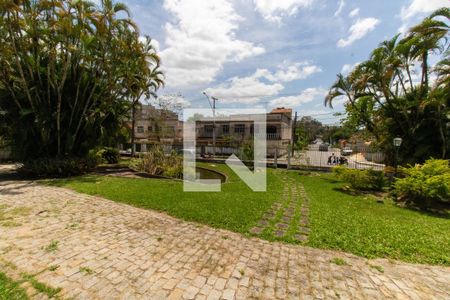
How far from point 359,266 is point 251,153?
13.2 meters

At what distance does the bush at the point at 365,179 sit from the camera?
952 centimetres

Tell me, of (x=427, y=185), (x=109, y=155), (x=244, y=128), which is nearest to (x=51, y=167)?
(x=109, y=155)

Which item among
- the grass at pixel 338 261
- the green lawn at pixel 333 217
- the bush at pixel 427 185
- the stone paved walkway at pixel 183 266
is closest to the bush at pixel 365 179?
the green lawn at pixel 333 217

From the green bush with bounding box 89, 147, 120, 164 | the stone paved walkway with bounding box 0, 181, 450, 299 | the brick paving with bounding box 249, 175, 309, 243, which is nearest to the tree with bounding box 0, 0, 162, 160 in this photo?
the green bush with bounding box 89, 147, 120, 164

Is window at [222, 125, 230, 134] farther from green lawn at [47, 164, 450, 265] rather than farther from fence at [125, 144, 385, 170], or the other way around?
green lawn at [47, 164, 450, 265]

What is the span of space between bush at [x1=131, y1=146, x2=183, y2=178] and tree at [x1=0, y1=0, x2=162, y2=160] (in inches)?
118

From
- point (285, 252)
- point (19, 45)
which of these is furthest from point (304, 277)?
point (19, 45)

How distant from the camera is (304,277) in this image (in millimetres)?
3135

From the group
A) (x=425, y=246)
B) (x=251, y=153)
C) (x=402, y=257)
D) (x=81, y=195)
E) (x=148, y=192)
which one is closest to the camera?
(x=402, y=257)

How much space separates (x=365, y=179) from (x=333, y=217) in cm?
503

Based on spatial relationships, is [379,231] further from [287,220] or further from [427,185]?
[427,185]

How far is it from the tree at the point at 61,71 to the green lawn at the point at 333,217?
403cm

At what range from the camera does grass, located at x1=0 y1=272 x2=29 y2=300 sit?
2566 mm

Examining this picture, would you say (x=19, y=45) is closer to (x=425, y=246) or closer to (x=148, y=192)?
(x=148, y=192)
